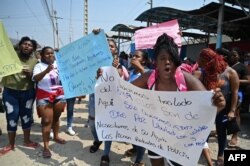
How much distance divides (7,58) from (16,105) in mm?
793

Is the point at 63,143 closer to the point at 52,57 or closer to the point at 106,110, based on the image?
the point at 52,57

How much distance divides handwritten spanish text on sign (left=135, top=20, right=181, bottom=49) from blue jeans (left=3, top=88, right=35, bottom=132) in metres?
3.10

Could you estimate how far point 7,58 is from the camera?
4.12 meters

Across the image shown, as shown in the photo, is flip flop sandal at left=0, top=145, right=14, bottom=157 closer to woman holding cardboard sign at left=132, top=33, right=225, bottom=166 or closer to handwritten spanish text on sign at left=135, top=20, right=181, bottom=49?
woman holding cardboard sign at left=132, top=33, right=225, bottom=166

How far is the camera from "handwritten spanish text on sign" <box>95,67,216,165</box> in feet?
7.41

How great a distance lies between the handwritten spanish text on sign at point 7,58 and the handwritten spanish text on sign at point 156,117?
1794 millimetres

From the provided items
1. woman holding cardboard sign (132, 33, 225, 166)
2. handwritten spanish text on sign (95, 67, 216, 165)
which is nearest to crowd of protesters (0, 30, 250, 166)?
handwritten spanish text on sign (95, 67, 216, 165)

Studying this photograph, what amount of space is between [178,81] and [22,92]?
9.70ft

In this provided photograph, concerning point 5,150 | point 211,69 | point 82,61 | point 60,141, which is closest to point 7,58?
point 82,61

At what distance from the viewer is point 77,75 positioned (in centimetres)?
388

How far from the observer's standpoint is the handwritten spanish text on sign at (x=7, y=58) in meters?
4.09

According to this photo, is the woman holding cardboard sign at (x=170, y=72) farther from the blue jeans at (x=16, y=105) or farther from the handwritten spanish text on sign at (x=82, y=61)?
the blue jeans at (x=16, y=105)

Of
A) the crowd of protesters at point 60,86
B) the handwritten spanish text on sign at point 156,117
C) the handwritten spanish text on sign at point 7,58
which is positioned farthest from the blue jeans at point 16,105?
the handwritten spanish text on sign at point 156,117

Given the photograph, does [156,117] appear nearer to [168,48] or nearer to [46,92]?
[168,48]
